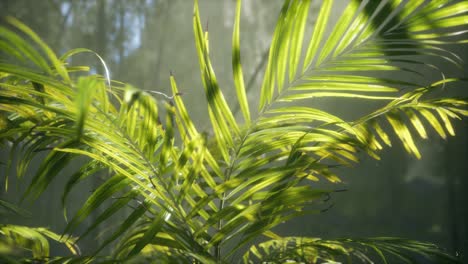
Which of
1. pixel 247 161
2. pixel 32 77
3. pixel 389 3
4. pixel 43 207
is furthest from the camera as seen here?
pixel 43 207

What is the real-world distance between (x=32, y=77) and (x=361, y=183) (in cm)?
1571

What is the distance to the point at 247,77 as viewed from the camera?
15242 millimetres

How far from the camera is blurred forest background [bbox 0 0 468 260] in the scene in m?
10.5

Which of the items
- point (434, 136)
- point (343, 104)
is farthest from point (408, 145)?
point (343, 104)

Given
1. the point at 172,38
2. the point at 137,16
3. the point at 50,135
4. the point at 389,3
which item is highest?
the point at 172,38

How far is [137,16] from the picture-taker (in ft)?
40.0

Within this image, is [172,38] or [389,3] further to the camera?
[172,38]

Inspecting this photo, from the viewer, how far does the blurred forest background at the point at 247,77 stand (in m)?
10.5

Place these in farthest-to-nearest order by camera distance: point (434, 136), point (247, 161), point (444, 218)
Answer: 1. point (444, 218)
2. point (434, 136)
3. point (247, 161)

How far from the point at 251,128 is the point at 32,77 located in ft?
1.94

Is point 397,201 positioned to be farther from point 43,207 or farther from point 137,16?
point 43,207

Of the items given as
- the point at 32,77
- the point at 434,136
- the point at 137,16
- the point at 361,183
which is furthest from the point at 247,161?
the point at 361,183

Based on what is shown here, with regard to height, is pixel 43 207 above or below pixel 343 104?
below

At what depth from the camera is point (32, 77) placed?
2.86 ft
